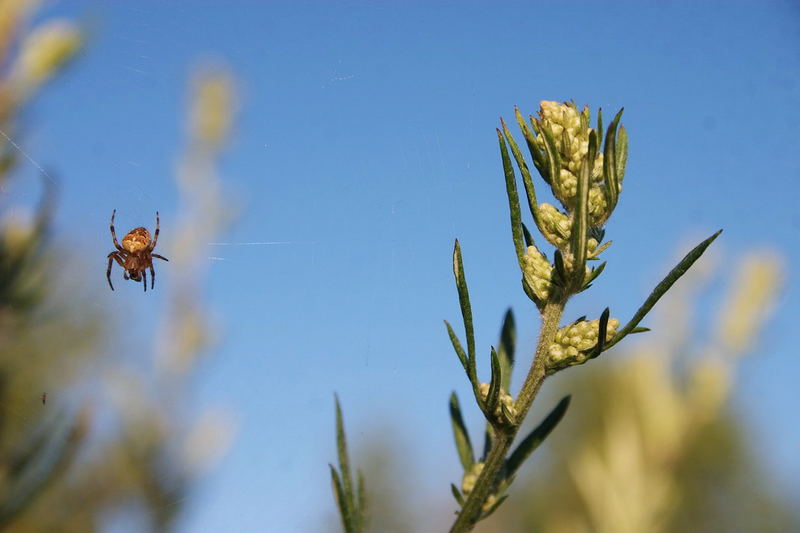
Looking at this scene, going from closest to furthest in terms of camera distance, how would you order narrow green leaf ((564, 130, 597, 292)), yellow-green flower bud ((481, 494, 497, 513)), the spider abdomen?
narrow green leaf ((564, 130, 597, 292))
yellow-green flower bud ((481, 494, 497, 513))
the spider abdomen

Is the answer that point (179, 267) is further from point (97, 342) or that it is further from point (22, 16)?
point (22, 16)

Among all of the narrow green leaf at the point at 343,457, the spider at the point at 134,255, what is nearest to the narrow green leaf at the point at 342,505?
the narrow green leaf at the point at 343,457

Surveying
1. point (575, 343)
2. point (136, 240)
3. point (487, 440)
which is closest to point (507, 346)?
point (487, 440)

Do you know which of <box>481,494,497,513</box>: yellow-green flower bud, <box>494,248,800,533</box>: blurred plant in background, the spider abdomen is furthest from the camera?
the spider abdomen

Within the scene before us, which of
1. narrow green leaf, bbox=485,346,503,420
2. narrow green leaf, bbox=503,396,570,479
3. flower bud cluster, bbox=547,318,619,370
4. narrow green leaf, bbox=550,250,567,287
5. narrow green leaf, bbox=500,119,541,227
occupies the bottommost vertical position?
narrow green leaf, bbox=503,396,570,479

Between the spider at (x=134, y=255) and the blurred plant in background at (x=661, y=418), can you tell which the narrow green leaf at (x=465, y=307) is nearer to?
the blurred plant in background at (x=661, y=418)

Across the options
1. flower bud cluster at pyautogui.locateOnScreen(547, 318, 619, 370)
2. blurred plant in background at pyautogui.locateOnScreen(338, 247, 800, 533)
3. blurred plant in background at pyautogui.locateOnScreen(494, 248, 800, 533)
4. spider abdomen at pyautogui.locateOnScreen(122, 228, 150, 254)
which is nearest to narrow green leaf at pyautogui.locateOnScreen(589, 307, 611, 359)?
flower bud cluster at pyautogui.locateOnScreen(547, 318, 619, 370)

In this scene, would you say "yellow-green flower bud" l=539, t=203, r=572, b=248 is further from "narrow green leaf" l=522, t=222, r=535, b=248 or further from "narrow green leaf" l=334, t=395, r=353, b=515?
"narrow green leaf" l=334, t=395, r=353, b=515
